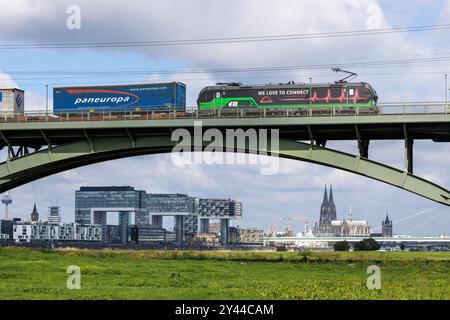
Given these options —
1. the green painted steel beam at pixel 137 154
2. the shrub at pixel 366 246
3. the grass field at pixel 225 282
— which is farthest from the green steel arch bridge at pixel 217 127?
the shrub at pixel 366 246

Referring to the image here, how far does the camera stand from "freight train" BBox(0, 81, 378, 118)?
50281 millimetres

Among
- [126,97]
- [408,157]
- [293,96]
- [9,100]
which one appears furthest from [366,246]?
[9,100]

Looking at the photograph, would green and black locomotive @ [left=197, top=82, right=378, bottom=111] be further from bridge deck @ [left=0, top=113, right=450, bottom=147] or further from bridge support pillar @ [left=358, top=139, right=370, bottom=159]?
bridge support pillar @ [left=358, top=139, right=370, bottom=159]

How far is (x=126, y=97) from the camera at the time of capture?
5488 cm

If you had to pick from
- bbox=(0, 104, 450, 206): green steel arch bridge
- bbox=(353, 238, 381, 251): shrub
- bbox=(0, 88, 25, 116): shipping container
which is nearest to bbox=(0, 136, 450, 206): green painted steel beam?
bbox=(0, 104, 450, 206): green steel arch bridge

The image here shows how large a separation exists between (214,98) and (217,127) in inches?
328

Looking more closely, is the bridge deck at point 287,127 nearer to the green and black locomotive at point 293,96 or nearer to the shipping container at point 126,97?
the green and black locomotive at point 293,96

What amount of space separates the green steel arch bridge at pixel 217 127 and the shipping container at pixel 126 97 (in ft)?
5.56

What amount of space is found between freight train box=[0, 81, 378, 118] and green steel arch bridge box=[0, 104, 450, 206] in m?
1.22

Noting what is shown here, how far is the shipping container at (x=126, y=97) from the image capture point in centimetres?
5453

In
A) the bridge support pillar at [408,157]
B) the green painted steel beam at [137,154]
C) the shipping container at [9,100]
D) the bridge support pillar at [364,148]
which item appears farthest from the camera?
the shipping container at [9,100]
